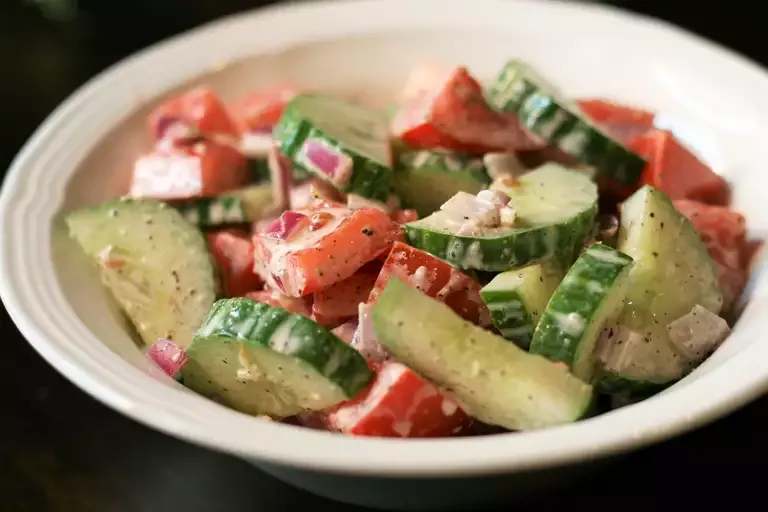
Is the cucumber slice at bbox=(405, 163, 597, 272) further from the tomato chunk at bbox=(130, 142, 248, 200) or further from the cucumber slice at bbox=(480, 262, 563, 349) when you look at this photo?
the tomato chunk at bbox=(130, 142, 248, 200)

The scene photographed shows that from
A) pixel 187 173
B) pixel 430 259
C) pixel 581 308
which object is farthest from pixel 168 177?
pixel 581 308

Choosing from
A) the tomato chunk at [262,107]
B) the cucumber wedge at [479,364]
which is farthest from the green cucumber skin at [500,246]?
the tomato chunk at [262,107]

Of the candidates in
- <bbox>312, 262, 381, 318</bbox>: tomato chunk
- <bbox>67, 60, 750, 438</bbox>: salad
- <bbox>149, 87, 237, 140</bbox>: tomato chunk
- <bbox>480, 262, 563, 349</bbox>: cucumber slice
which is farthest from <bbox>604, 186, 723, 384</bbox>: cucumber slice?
<bbox>149, 87, 237, 140</bbox>: tomato chunk

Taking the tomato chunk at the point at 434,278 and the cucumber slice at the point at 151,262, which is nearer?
the tomato chunk at the point at 434,278

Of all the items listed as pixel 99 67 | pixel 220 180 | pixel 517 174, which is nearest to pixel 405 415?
pixel 517 174

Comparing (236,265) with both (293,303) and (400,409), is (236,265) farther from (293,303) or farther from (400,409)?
(400,409)

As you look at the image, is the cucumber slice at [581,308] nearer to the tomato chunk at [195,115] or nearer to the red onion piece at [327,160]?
the red onion piece at [327,160]
